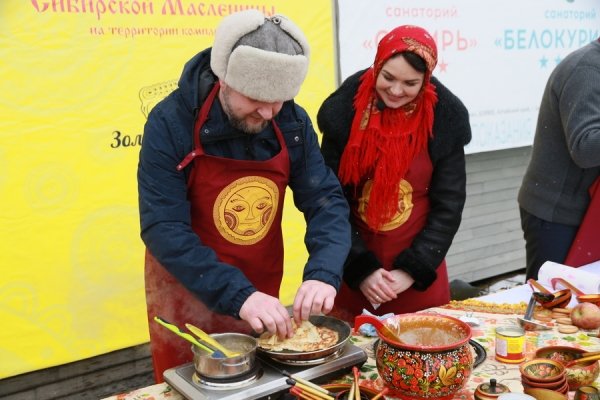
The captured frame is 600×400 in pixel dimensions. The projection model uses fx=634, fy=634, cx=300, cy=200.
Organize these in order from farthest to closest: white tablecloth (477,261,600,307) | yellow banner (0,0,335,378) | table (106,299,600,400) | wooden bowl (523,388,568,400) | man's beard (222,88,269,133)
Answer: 1. yellow banner (0,0,335,378)
2. white tablecloth (477,261,600,307)
3. man's beard (222,88,269,133)
4. table (106,299,600,400)
5. wooden bowl (523,388,568,400)

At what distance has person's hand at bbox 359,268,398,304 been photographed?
239cm

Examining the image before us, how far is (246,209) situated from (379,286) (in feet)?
2.07

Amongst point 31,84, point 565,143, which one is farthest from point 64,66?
point 565,143

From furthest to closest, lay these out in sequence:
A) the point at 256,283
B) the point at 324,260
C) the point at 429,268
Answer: the point at 429,268, the point at 256,283, the point at 324,260

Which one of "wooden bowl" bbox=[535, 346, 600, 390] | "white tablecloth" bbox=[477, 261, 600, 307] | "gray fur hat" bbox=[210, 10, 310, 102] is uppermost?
"gray fur hat" bbox=[210, 10, 310, 102]

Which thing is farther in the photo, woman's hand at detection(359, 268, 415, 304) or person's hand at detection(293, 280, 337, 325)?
woman's hand at detection(359, 268, 415, 304)

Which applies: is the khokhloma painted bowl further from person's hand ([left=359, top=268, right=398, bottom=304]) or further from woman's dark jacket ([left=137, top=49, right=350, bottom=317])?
person's hand ([left=359, top=268, right=398, bottom=304])

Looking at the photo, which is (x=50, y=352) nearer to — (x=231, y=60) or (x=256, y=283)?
(x=256, y=283)

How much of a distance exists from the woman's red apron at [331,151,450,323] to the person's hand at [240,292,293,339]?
87cm

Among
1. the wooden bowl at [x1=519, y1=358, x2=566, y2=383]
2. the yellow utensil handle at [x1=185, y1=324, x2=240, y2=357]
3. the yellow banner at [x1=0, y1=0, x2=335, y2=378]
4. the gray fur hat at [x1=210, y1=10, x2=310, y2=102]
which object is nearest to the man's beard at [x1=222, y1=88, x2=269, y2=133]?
the gray fur hat at [x1=210, y1=10, x2=310, y2=102]

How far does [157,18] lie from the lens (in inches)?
129

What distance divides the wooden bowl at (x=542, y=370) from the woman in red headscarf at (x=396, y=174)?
2.62ft

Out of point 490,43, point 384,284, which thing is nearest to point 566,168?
point 384,284

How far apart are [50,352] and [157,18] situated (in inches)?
70.5
